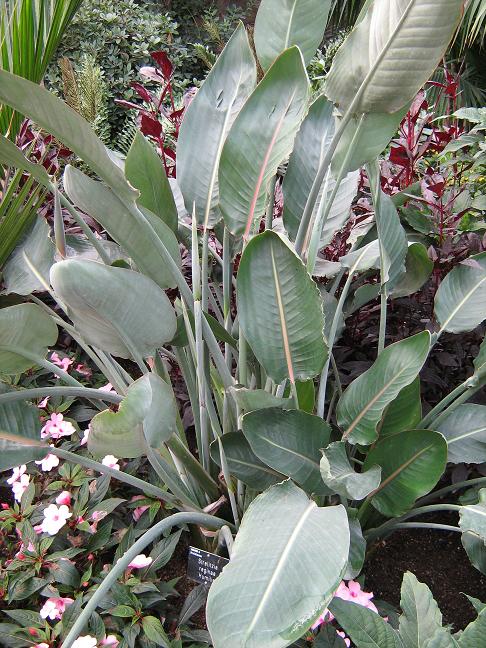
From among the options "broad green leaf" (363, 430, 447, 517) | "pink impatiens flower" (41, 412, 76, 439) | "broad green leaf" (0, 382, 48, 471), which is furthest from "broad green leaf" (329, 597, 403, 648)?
"pink impatiens flower" (41, 412, 76, 439)

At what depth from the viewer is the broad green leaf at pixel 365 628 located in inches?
29.2

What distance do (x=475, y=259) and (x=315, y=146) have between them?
386 mm

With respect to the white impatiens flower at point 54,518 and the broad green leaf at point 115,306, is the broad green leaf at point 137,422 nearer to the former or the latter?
the broad green leaf at point 115,306

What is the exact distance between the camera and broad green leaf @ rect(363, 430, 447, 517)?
0.96 meters

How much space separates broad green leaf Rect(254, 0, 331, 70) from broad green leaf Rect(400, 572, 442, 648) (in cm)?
94

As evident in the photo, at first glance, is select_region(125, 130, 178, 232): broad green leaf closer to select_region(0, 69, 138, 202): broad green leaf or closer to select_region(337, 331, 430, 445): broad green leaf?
select_region(0, 69, 138, 202): broad green leaf

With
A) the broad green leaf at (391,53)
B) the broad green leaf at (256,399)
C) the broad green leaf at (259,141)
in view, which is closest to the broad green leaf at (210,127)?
the broad green leaf at (259,141)

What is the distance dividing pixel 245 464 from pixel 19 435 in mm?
392

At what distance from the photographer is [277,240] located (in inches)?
31.5

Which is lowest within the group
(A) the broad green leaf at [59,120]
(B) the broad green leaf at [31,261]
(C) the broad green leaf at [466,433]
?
(C) the broad green leaf at [466,433]

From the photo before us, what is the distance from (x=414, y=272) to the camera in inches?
47.6

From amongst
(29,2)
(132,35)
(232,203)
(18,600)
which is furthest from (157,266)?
(132,35)

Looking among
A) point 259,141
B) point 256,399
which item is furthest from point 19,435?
point 259,141

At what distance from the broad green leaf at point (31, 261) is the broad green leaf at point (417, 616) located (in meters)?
0.84
